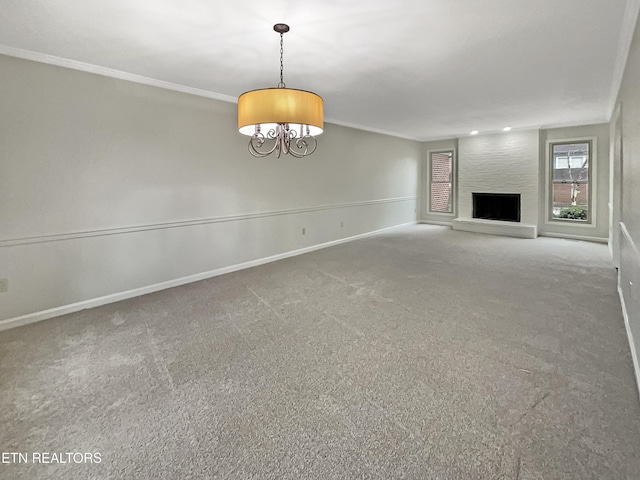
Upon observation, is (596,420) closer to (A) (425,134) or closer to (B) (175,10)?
(B) (175,10)

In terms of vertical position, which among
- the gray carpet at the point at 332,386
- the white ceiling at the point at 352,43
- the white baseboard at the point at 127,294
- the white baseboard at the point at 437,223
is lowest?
the gray carpet at the point at 332,386

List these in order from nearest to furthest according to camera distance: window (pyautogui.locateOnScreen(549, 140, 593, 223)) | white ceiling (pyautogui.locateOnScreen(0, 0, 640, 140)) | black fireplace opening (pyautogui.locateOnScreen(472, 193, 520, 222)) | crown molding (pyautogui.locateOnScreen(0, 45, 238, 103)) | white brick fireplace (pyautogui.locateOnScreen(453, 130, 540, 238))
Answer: white ceiling (pyautogui.locateOnScreen(0, 0, 640, 140)) < crown molding (pyautogui.locateOnScreen(0, 45, 238, 103)) < window (pyautogui.locateOnScreen(549, 140, 593, 223)) < white brick fireplace (pyautogui.locateOnScreen(453, 130, 540, 238)) < black fireplace opening (pyautogui.locateOnScreen(472, 193, 520, 222))

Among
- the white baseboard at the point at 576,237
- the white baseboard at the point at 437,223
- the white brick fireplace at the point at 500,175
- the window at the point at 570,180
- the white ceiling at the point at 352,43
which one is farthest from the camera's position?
the white baseboard at the point at 437,223

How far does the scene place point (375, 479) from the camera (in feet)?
4.57

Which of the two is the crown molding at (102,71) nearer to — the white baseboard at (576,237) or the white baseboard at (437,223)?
the white baseboard at (437,223)

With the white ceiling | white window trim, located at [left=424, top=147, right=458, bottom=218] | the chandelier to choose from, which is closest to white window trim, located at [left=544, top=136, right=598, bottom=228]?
white window trim, located at [left=424, top=147, right=458, bottom=218]

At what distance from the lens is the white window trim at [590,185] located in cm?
640

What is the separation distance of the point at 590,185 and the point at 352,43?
20.8 feet

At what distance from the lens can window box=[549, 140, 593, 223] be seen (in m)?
6.61

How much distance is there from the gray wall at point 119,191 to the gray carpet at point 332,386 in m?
0.47

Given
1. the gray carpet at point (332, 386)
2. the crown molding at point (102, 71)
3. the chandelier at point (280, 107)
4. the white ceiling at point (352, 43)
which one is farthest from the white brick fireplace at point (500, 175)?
the chandelier at point (280, 107)

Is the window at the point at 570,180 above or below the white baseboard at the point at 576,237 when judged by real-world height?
above

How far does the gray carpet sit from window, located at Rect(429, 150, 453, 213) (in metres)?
5.38

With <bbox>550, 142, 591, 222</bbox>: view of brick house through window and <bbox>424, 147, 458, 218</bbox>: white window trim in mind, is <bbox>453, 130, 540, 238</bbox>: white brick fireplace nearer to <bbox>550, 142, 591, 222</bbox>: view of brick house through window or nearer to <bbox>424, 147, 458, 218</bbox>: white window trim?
<bbox>424, 147, 458, 218</bbox>: white window trim
